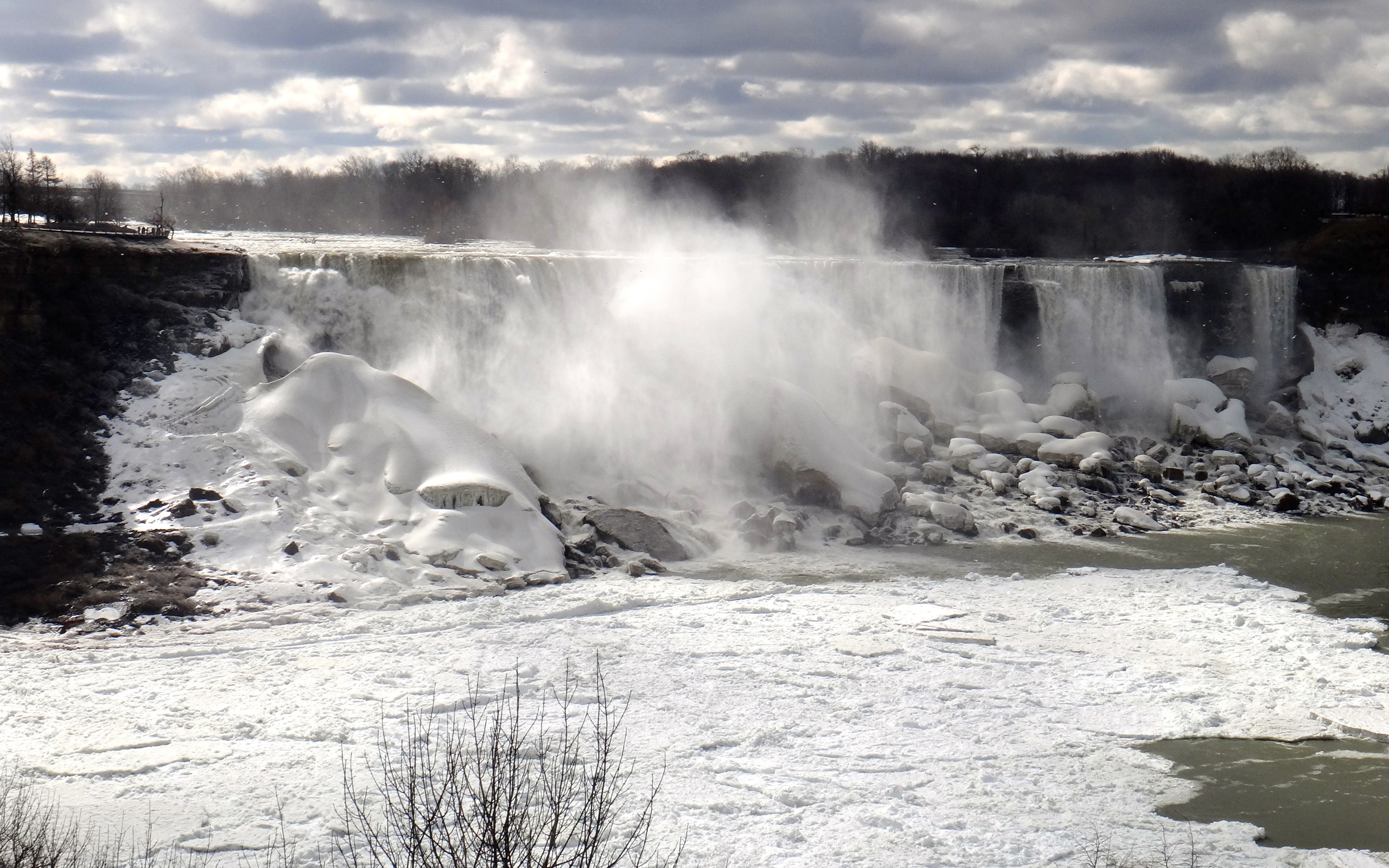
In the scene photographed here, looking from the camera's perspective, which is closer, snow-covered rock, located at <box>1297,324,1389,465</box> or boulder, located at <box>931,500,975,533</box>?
boulder, located at <box>931,500,975,533</box>

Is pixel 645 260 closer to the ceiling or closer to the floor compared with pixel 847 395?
closer to the ceiling

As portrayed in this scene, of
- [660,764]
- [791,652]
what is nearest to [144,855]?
[660,764]

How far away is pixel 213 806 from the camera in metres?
9.33

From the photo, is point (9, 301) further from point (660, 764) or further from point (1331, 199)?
point (1331, 199)

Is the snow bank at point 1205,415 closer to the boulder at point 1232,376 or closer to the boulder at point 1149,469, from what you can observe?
the boulder at point 1232,376

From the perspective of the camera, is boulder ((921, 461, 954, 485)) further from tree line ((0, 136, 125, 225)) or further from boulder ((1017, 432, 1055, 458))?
tree line ((0, 136, 125, 225))

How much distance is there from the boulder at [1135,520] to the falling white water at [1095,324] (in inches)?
414

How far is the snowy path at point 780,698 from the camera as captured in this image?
30.8ft

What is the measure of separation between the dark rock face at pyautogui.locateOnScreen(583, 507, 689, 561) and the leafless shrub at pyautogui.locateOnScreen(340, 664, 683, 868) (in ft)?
19.8

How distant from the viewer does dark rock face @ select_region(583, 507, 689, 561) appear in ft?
61.0

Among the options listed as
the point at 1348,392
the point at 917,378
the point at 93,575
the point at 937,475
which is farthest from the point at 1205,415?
the point at 93,575

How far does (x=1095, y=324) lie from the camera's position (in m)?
32.5

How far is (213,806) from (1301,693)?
11277mm

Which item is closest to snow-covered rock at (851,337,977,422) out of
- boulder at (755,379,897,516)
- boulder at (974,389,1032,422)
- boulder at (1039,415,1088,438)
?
boulder at (974,389,1032,422)
